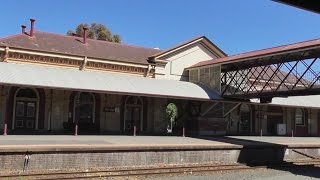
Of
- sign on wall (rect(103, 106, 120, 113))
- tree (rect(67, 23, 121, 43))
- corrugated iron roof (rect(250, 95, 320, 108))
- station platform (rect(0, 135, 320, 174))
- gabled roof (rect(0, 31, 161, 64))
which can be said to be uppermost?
tree (rect(67, 23, 121, 43))

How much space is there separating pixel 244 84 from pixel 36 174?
20076 mm

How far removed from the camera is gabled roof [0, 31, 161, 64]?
30.3 metres

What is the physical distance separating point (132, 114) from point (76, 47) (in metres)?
6.10

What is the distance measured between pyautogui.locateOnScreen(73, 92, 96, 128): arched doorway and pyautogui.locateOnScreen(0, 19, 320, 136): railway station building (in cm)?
6

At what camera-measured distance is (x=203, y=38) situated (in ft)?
118

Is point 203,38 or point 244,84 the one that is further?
point 203,38

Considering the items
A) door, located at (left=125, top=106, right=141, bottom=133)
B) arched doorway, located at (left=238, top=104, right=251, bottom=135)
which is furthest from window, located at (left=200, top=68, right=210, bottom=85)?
door, located at (left=125, top=106, right=141, bottom=133)

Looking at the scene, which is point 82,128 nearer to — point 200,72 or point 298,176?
point 200,72

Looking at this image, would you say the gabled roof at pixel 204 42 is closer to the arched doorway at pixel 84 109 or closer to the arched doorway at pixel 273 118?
the arched doorway at pixel 84 109

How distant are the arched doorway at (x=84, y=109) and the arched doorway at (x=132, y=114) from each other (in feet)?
7.90

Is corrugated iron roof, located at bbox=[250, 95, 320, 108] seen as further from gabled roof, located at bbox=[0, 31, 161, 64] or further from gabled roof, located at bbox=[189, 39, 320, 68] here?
gabled roof, located at bbox=[0, 31, 161, 64]

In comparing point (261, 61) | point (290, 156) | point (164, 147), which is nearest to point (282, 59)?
point (261, 61)

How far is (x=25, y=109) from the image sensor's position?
93.1 ft

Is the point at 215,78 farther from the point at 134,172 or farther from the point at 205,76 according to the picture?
the point at 134,172
